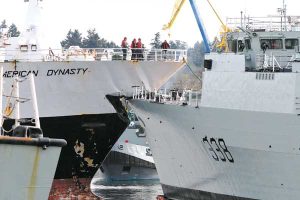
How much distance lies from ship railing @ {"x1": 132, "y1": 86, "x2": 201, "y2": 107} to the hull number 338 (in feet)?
4.29

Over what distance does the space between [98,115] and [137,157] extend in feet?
36.2

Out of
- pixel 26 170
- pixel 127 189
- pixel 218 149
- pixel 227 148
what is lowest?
pixel 127 189

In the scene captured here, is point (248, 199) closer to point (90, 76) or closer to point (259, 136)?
point (259, 136)

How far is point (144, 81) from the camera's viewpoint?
32312 mm

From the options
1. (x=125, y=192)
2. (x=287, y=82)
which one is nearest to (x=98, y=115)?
(x=125, y=192)

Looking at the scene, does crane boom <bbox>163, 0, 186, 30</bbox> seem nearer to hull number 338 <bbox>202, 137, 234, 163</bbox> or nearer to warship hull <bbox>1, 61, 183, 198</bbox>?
warship hull <bbox>1, 61, 183, 198</bbox>

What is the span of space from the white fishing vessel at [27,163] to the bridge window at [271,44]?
11350 mm

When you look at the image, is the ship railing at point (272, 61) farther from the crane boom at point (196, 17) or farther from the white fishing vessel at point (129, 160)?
the white fishing vessel at point (129, 160)

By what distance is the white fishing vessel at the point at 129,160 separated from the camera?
4203cm

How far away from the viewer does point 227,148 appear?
27016 mm

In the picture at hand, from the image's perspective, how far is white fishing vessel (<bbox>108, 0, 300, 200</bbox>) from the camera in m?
25.2

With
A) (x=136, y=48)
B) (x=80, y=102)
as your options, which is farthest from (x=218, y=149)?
(x=80, y=102)

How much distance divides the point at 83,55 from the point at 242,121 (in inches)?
318

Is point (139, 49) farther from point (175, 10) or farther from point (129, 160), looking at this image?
point (129, 160)
